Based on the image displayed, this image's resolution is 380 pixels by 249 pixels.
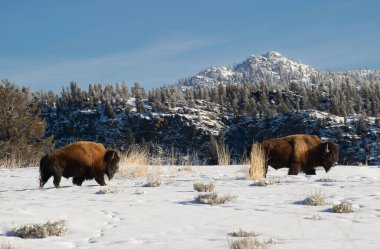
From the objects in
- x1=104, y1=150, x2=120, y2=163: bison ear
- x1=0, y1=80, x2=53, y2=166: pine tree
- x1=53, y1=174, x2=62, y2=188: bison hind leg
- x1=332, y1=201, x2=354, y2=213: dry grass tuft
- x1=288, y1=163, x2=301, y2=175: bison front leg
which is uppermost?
x1=0, y1=80, x2=53, y2=166: pine tree

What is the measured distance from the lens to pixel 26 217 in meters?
5.80

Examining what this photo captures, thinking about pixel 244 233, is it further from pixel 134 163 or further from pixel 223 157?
pixel 223 157

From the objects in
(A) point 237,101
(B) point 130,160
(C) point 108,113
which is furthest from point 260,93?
(B) point 130,160

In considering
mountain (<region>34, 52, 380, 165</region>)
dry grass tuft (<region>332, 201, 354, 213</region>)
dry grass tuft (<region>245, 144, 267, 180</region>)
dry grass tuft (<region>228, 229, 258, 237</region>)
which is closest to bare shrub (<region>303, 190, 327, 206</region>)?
dry grass tuft (<region>332, 201, 354, 213</region>)

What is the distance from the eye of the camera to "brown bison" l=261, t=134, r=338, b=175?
11.1 m

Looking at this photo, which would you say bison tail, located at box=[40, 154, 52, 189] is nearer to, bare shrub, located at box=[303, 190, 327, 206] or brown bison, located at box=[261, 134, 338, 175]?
brown bison, located at box=[261, 134, 338, 175]

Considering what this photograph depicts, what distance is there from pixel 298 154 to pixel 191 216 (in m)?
5.82

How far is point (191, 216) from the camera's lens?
597 cm

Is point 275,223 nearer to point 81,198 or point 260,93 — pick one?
point 81,198

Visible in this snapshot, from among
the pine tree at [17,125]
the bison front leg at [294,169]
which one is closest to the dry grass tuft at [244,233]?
the bison front leg at [294,169]

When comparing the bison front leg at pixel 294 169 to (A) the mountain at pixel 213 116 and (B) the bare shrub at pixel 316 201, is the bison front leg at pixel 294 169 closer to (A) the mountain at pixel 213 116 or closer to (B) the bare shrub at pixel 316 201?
(B) the bare shrub at pixel 316 201

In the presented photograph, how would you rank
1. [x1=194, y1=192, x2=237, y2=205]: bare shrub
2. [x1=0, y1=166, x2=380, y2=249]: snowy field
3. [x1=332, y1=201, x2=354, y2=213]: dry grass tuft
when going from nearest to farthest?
[x1=0, y1=166, x2=380, y2=249]: snowy field, [x1=332, y1=201, x2=354, y2=213]: dry grass tuft, [x1=194, y1=192, x2=237, y2=205]: bare shrub

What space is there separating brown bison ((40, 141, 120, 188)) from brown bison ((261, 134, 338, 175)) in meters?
3.89

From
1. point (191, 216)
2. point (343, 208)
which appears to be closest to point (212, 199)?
point (191, 216)
